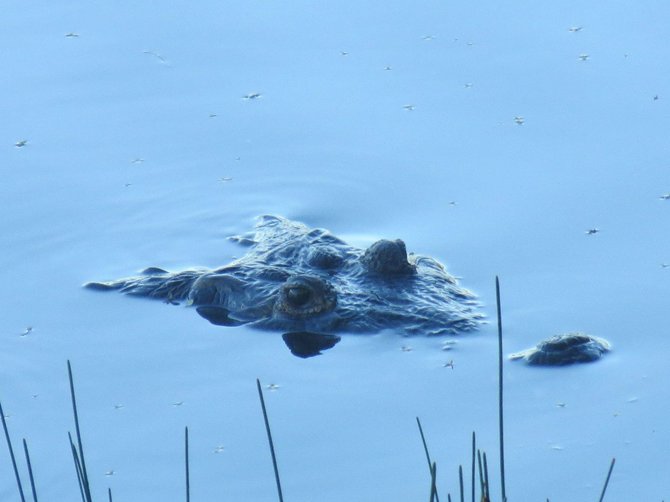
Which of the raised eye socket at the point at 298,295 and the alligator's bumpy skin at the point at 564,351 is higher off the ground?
the alligator's bumpy skin at the point at 564,351

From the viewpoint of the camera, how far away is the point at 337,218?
11.3 m

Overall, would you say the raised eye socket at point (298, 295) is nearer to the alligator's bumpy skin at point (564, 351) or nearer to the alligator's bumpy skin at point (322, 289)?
the alligator's bumpy skin at point (322, 289)

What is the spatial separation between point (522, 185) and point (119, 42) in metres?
5.29

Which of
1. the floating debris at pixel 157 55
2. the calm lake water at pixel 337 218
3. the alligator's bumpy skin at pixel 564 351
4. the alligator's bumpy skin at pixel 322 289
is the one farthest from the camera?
the floating debris at pixel 157 55

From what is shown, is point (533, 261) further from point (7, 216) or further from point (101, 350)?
point (7, 216)

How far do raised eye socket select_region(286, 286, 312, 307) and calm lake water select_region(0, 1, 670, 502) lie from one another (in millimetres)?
288

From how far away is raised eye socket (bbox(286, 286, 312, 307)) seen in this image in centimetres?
965

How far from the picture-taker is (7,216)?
11.5 metres

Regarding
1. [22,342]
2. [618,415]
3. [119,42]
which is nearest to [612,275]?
[618,415]

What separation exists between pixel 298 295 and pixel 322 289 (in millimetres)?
171

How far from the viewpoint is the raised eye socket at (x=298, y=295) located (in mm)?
9648

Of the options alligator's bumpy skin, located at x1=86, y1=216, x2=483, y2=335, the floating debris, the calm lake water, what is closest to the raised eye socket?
alligator's bumpy skin, located at x1=86, y1=216, x2=483, y2=335

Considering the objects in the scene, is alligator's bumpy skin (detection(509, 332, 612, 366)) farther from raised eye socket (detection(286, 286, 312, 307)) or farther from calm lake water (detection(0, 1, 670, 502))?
raised eye socket (detection(286, 286, 312, 307))

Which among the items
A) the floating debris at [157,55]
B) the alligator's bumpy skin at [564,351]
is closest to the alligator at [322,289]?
the alligator's bumpy skin at [564,351]
